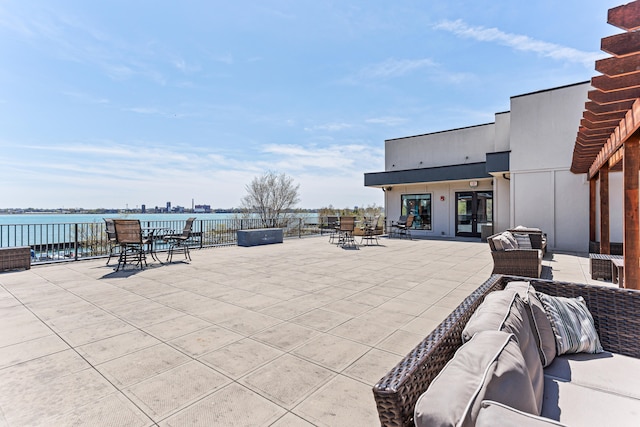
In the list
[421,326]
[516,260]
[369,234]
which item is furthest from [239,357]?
[369,234]

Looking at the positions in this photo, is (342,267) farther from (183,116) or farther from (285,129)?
(285,129)

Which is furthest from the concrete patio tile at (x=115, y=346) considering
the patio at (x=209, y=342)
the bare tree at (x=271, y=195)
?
the bare tree at (x=271, y=195)

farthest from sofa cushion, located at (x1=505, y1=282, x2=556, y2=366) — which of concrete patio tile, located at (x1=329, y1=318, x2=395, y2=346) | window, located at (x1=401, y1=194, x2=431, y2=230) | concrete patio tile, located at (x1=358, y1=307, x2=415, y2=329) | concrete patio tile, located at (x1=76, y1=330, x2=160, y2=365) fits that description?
window, located at (x1=401, y1=194, x2=431, y2=230)

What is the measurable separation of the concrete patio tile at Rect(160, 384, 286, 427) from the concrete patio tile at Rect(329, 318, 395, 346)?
3.66ft

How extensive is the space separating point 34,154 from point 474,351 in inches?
871

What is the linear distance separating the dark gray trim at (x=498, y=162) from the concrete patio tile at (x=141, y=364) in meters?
10.6

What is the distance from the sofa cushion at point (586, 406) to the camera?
1.17 metres

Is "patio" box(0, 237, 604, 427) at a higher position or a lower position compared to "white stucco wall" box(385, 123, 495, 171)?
lower

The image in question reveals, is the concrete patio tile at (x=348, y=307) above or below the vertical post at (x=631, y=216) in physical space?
below

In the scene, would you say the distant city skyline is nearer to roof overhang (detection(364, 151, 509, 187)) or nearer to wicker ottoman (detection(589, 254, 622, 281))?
roof overhang (detection(364, 151, 509, 187))

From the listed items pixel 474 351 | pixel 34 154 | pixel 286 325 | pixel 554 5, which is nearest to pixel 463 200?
pixel 554 5

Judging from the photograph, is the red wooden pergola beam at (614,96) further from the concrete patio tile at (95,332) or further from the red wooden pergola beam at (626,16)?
the concrete patio tile at (95,332)

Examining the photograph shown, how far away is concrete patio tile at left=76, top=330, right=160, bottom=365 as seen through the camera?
240 centimetres

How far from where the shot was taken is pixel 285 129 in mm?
16297
